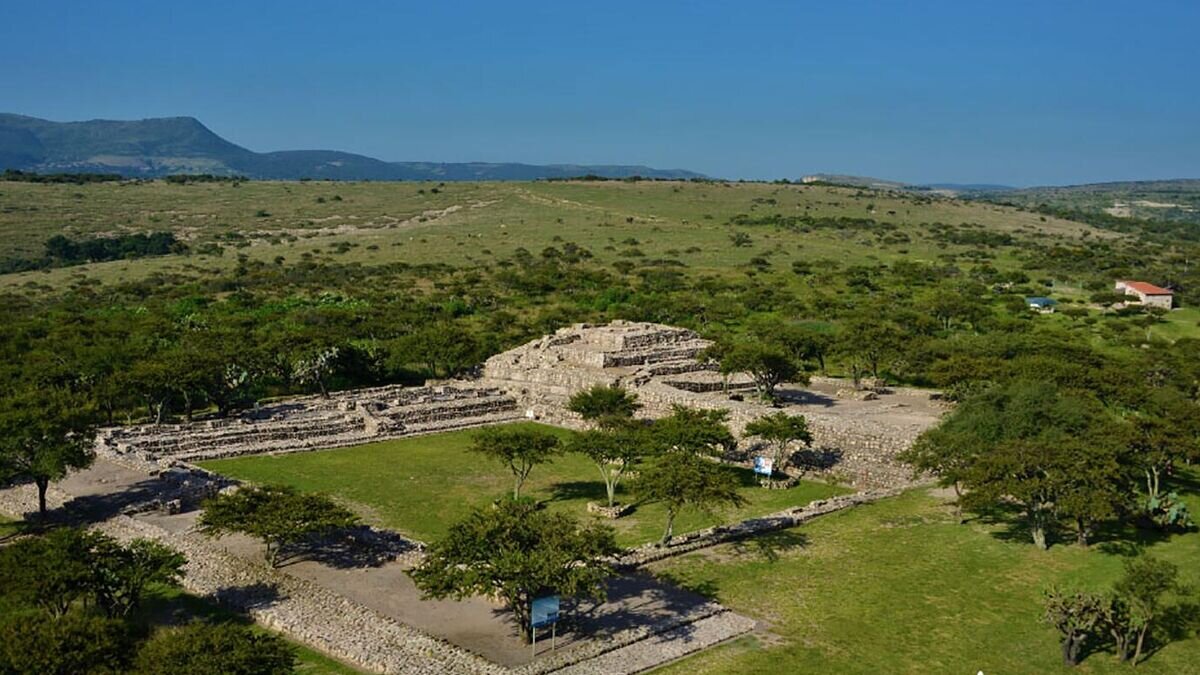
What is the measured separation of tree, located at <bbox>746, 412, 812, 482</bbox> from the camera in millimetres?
35672

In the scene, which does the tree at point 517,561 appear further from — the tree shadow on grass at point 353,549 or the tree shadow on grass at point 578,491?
the tree shadow on grass at point 578,491

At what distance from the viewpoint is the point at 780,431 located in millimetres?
35531

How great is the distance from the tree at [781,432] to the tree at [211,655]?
2283cm

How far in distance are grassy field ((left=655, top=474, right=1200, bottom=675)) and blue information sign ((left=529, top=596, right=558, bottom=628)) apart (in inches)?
117

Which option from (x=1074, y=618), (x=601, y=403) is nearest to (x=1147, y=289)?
(x=601, y=403)

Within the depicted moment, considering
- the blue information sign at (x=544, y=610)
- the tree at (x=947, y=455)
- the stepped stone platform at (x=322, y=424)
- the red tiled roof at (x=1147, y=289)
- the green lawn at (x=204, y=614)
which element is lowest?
the stepped stone platform at (x=322, y=424)

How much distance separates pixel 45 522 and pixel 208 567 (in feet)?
26.3

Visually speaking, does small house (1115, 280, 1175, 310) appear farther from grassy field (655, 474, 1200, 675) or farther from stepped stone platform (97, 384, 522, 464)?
stepped stone platform (97, 384, 522, 464)

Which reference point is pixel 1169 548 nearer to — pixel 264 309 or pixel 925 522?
pixel 925 522

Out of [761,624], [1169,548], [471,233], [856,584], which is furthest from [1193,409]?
[471,233]

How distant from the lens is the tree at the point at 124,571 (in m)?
21.0

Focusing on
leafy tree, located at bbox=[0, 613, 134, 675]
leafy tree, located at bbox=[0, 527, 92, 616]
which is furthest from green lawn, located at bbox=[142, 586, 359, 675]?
leafy tree, located at bbox=[0, 613, 134, 675]

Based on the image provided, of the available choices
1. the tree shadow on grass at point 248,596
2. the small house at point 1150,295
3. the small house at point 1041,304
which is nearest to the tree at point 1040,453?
the tree shadow on grass at point 248,596

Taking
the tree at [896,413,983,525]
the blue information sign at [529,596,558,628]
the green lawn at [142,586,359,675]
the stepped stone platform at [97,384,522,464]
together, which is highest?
the tree at [896,413,983,525]
